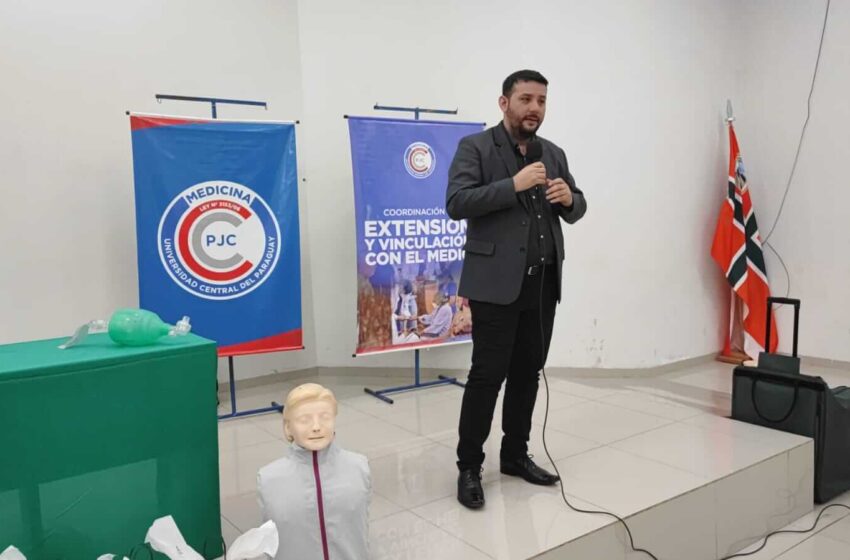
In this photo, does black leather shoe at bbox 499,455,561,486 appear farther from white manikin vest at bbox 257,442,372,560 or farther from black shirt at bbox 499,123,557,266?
white manikin vest at bbox 257,442,372,560

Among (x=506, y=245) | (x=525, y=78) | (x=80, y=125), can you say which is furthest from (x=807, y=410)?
(x=80, y=125)

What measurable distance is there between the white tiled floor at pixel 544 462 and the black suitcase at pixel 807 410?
0.29ft

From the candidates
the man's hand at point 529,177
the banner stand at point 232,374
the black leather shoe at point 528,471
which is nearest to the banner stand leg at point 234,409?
the banner stand at point 232,374

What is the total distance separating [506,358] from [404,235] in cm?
158

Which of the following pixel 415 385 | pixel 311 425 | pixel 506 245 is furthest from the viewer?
pixel 415 385

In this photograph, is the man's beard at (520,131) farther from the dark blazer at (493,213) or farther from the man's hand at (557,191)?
the man's hand at (557,191)

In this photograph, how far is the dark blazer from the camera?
6.56ft

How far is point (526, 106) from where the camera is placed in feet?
6.63

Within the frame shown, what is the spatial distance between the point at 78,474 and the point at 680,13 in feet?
14.1

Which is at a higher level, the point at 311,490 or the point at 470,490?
the point at 311,490

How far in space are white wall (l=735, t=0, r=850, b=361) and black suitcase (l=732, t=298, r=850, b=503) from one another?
5.94 ft

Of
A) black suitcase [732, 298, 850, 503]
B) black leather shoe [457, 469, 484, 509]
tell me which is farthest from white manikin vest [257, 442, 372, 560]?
black suitcase [732, 298, 850, 503]

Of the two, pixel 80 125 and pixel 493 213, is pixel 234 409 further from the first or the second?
pixel 493 213

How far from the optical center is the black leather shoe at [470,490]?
2.08 meters
